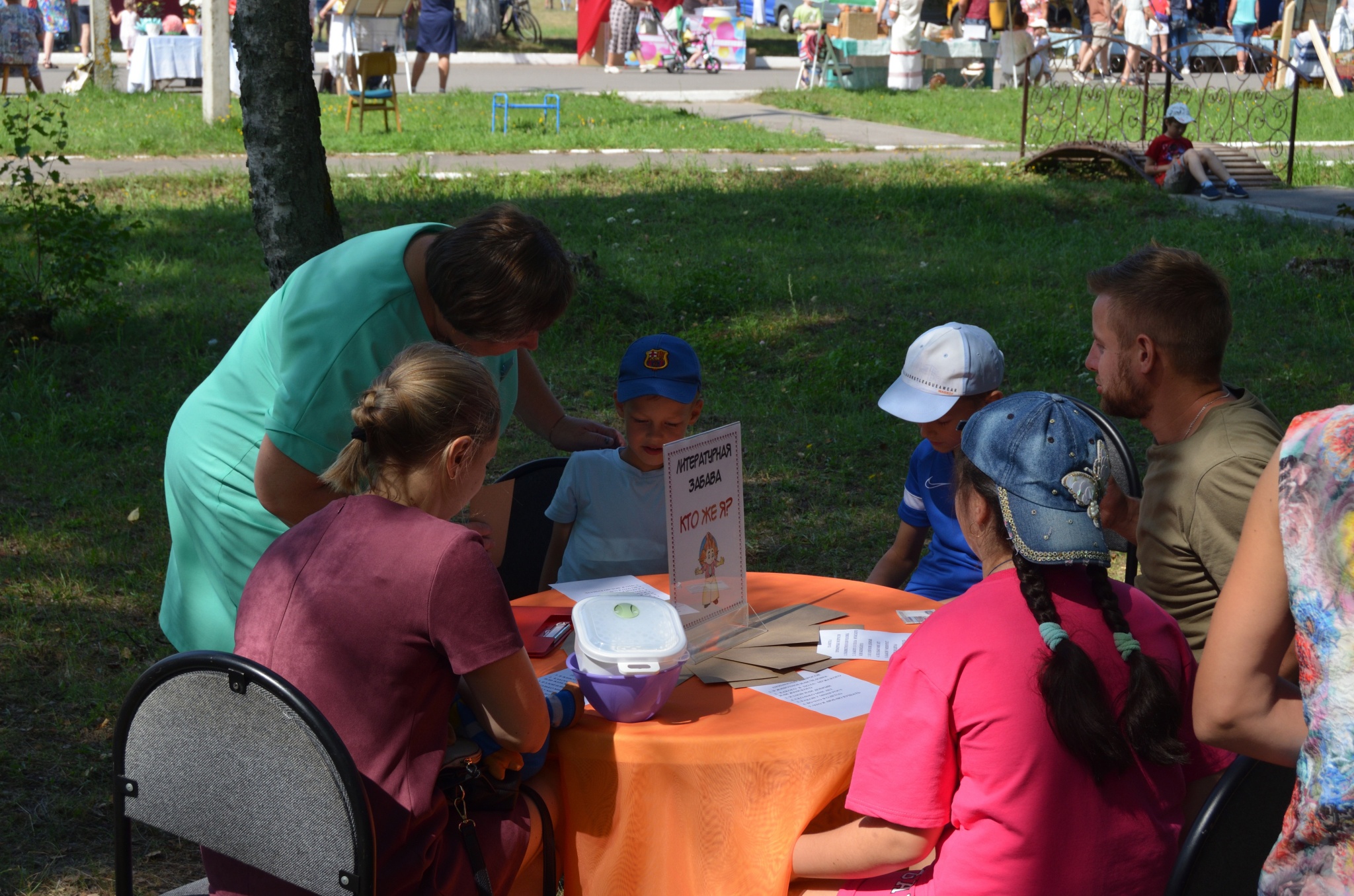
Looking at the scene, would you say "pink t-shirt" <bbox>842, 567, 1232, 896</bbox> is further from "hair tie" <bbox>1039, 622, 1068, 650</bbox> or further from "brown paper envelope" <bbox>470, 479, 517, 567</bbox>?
"brown paper envelope" <bbox>470, 479, 517, 567</bbox>

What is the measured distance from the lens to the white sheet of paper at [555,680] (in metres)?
2.49

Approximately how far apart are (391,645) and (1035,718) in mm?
1042

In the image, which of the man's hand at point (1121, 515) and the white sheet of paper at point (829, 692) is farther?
the man's hand at point (1121, 515)

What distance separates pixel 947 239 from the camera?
10.1m

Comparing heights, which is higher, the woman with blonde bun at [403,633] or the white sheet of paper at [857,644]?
the woman with blonde bun at [403,633]

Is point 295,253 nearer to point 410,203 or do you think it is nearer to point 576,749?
point 576,749

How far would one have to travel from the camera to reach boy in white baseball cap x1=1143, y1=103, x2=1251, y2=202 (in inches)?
469

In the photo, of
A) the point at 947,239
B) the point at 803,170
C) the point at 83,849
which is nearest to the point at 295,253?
the point at 83,849

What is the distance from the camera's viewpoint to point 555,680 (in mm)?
2545

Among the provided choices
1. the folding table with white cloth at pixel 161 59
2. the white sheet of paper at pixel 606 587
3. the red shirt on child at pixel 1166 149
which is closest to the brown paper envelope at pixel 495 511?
the white sheet of paper at pixel 606 587

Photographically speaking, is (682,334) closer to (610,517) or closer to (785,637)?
(610,517)

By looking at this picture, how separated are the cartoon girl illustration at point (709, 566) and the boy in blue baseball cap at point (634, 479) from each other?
70 cm

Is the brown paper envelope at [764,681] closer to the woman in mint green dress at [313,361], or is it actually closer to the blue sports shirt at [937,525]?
the woman in mint green dress at [313,361]

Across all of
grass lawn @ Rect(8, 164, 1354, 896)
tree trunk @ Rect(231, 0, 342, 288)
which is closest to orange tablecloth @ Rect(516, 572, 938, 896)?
grass lawn @ Rect(8, 164, 1354, 896)
